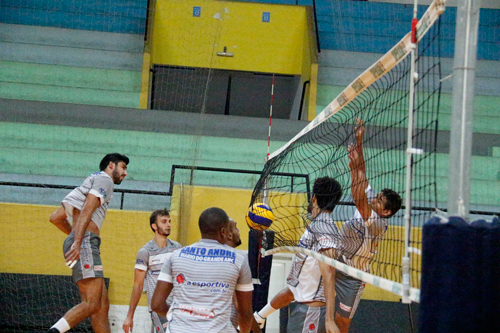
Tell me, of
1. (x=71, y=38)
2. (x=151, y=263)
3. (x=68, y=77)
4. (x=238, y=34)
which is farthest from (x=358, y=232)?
(x=71, y=38)

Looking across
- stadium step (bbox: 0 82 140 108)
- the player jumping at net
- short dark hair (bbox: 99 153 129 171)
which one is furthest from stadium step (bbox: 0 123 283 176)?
the player jumping at net

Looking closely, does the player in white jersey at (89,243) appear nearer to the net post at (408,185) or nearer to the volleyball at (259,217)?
the volleyball at (259,217)

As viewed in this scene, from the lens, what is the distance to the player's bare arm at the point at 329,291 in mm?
4656

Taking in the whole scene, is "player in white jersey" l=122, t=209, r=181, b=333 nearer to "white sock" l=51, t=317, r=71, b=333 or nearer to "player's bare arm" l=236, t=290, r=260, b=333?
"white sock" l=51, t=317, r=71, b=333

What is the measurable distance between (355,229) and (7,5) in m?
9.37

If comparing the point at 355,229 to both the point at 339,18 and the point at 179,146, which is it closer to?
the point at 179,146

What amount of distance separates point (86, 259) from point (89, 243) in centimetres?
14

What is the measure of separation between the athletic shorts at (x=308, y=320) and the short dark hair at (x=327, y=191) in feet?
3.15

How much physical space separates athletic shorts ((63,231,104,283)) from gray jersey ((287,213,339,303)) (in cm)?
176

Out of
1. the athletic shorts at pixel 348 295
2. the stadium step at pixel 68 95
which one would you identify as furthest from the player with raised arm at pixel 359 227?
the stadium step at pixel 68 95

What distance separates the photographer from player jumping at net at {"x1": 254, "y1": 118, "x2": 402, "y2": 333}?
4254mm

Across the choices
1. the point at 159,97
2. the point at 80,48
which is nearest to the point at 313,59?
the point at 159,97

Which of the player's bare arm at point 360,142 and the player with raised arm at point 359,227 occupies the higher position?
the player's bare arm at point 360,142

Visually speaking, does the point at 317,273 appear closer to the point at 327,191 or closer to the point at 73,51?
the point at 327,191
